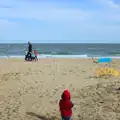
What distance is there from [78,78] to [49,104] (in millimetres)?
4828

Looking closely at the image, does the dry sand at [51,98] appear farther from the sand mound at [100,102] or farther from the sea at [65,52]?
the sea at [65,52]

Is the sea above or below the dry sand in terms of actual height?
below

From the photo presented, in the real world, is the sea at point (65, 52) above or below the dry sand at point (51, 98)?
below

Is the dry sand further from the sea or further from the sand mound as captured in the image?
the sea

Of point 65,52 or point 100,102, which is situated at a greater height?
point 100,102

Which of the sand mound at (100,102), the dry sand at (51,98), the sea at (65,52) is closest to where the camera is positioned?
the sand mound at (100,102)

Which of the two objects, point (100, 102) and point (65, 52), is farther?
point (65, 52)

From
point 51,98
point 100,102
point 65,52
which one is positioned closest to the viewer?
point 100,102

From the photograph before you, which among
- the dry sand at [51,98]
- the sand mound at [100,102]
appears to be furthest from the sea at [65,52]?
the sand mound at [100,102]

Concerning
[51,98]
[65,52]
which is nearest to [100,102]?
[51,98]

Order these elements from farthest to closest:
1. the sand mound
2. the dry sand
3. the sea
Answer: the sea, the dry sand, the sand mound

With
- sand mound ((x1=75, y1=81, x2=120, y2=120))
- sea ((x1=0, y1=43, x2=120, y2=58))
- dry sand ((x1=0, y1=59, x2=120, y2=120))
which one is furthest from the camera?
sea ((x1=0, y1=43, x2=120, y2=58))

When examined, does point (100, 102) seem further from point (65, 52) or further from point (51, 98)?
point (65, 52)

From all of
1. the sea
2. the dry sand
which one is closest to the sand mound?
the dry sand
